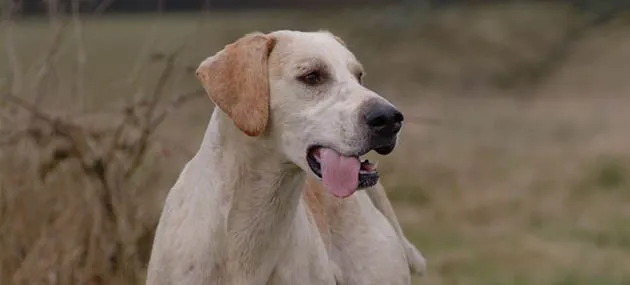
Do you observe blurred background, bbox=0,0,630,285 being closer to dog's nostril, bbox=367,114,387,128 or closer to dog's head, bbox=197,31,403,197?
dog's head, bbox=197,31,403,197

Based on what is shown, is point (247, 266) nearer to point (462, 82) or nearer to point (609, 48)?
point (462, 82)

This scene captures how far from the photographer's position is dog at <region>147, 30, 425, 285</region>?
4.65m

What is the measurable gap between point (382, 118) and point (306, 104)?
11.3 inches

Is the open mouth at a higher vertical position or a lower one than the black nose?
lower

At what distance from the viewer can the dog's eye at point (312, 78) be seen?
475 cm

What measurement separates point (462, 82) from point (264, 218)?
10.8 metres

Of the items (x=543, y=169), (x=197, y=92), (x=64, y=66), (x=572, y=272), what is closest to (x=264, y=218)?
(x=197, y=92)

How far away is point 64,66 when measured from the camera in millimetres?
7633

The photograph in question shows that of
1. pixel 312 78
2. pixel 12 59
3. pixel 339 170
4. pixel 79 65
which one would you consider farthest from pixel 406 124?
pixel 339 170

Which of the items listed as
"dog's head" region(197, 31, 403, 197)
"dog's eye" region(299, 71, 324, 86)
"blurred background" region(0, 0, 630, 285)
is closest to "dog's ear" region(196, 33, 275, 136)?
"dog's head" region(197, 31, 403, 197)

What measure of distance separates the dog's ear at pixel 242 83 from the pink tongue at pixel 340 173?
0.76ft

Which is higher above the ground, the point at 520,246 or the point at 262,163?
the point at 262,163

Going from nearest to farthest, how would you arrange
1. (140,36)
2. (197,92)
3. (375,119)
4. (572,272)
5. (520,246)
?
(375,119) → (197,92) → (572,272) → (520,246) → (140,36)

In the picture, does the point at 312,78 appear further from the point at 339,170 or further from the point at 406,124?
the point at 406,124
